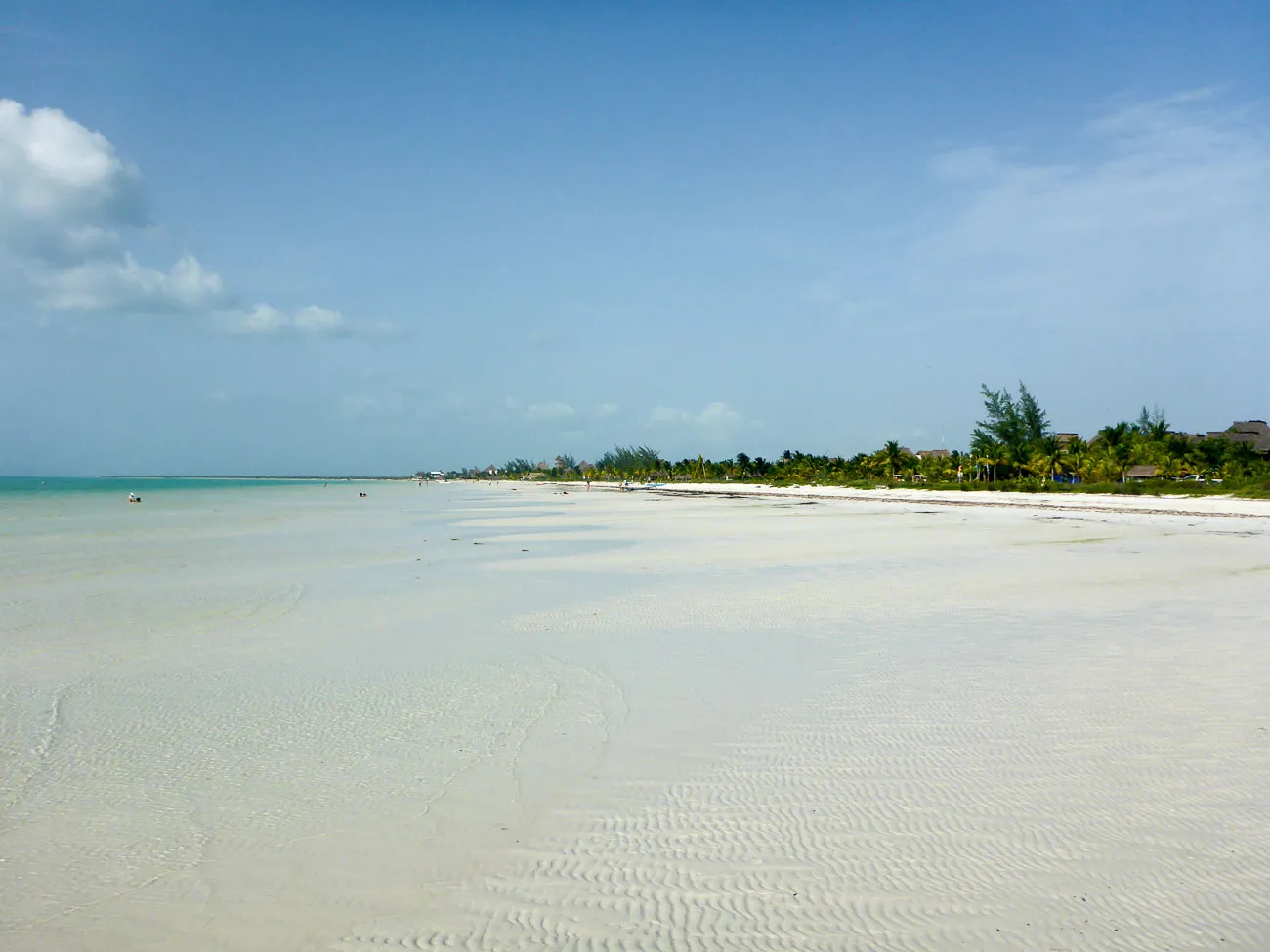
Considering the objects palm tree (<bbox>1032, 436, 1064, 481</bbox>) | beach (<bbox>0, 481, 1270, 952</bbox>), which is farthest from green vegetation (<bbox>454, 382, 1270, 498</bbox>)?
beach (<bbox>0, 481, 1270, 952</bbox>)

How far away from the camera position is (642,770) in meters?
5.31

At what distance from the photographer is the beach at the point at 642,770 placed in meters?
3.57

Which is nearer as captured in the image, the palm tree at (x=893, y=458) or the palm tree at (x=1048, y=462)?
the palm tree at (x=1048, y=462)

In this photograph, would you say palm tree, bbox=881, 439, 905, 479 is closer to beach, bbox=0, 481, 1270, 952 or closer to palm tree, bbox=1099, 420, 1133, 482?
palm tree, bbox=1099, 420, 1133, 482

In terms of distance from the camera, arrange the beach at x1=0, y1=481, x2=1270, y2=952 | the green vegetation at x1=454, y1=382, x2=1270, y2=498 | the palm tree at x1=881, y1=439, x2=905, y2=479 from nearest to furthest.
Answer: the beach at x1=0, y1=481, x2=1270, y2=952
the green vegetation at x1=454, y1=382, x2=1270, y2=498
the palm tree at x1=881, y1=439, x2=905, y2=479

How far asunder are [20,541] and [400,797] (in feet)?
86.2

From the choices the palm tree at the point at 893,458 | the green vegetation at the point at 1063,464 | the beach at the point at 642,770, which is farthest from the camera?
the palm tree at the point at 893,458

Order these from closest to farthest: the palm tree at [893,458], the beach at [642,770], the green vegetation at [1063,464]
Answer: the beach at [642,770], the green vegetation at [1063,464], the palm tree at [893,458]

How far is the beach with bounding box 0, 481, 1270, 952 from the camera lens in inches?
141

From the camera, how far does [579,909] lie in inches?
142

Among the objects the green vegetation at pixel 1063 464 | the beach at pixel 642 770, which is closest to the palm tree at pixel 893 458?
the green vegetation at pixel 1063 464

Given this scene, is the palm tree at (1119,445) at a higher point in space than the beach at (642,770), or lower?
higher

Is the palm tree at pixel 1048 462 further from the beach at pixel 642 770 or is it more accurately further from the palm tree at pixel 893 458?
the beach at pixel 642 770

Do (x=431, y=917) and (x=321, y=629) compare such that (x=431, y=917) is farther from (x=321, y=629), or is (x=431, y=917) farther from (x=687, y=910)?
(x=321, y=629)
